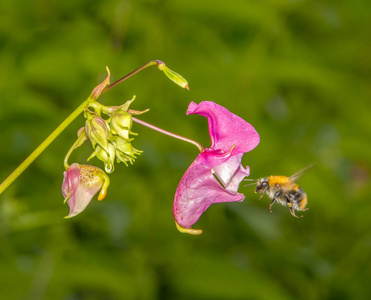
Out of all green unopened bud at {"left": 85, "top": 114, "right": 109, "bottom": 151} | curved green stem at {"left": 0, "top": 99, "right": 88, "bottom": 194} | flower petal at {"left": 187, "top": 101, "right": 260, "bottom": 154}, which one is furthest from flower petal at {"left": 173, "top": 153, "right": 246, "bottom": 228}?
curved green stem at {"left": 0, "top": 99, "right": 88, "bottom": 194}

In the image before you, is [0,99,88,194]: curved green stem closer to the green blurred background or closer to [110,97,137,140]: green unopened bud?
[110,97,137,140]: green unopened bud

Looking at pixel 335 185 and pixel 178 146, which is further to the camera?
pixel 335 185

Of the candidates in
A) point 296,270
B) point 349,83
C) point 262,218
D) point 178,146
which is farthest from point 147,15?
point 296,270

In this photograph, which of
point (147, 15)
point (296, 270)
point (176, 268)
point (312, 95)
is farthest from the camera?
point (312, 95)

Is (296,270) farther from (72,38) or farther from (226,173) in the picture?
(226,173)

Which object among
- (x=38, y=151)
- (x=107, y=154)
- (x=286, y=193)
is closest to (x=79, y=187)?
(x=107, y=154)

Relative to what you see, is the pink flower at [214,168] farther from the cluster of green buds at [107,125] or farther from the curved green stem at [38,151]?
the curved green stem at [38,151]

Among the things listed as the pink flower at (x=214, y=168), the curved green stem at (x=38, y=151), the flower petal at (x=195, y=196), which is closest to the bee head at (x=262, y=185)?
the pink flower at (x=214, y=168)
